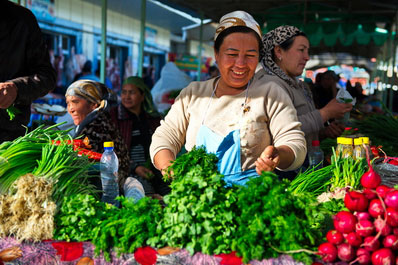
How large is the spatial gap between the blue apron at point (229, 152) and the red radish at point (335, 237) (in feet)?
2.40

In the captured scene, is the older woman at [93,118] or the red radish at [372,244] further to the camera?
the older woman at [93,118]

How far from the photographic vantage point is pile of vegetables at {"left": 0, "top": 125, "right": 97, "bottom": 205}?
6.74 feet

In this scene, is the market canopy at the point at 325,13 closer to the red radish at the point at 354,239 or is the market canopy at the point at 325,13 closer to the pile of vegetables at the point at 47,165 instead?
the pile of vegetables at the point at 47,165

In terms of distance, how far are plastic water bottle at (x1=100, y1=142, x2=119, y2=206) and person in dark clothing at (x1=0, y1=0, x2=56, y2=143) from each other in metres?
0.74

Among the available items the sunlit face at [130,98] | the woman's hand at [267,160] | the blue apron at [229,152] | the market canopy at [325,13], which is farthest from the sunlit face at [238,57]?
the market canopy at [325,13]

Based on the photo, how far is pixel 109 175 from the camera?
2.66 meters

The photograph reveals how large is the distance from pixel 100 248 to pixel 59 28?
8271 millimetres

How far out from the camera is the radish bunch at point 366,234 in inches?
65.1

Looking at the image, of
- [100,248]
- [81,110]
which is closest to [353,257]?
[100,248]

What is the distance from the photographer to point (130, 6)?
1050 centimetres

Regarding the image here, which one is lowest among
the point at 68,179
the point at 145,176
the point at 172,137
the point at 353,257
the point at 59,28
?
the point at 145,176

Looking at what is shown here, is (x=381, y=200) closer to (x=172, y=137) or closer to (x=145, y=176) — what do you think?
(x=172, y=137)

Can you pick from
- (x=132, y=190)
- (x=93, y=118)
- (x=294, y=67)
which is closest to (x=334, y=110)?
(x=294, y=67)

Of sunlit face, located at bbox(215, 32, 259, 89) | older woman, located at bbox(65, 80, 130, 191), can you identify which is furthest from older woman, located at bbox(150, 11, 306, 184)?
older woman, located at bbox(65, 80, 130, 191)
